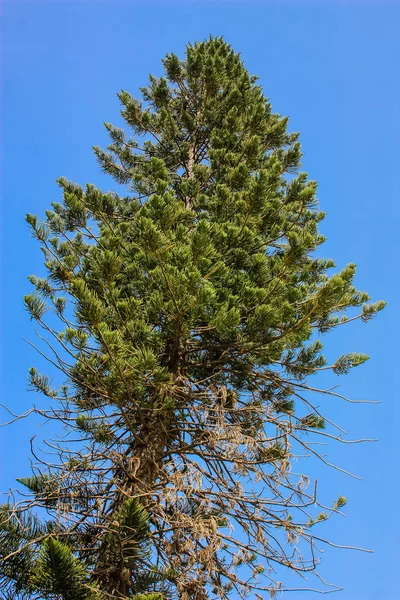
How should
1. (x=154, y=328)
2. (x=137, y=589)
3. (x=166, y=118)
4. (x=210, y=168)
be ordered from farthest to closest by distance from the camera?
(x=166, y=118) → (x=210, y=168) → (x=154, y=328) → (x=137, y=589)

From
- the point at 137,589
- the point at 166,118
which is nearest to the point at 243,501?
the point at 137,589

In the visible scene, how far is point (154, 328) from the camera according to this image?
4.43m

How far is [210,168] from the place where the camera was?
6012mm

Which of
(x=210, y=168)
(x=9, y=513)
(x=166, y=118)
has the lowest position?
(x=9, y=513)

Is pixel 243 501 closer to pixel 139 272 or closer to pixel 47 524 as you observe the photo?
pixel 47 524

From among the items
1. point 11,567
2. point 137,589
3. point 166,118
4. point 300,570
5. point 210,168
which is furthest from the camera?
point 166,118

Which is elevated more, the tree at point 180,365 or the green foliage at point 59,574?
the tree at point 180,365

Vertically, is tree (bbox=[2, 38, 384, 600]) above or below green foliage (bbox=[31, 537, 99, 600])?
above

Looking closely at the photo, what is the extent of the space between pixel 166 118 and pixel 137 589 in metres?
5.26

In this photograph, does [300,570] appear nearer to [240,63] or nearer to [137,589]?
[137,589]

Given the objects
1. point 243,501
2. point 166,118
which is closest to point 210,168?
point 166,118

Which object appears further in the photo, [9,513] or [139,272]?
[139,272]

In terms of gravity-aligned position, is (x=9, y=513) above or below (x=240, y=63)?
below

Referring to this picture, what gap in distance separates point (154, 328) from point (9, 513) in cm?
175
